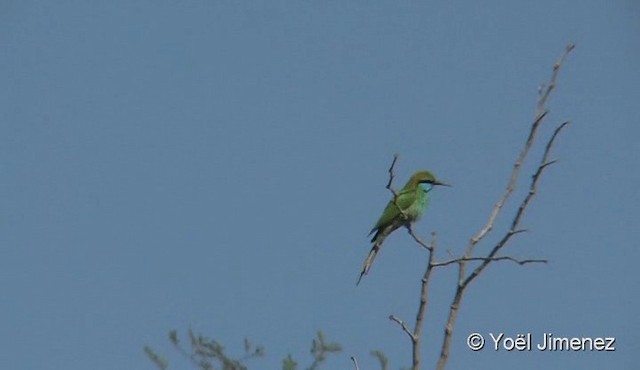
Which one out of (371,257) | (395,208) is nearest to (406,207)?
(395,208)

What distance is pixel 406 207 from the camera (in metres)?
6.36

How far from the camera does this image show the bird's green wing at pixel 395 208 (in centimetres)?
611

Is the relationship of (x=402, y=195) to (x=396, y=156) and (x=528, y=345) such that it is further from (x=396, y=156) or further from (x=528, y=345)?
(x=396, y=156)

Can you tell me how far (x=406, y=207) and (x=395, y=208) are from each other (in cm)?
14

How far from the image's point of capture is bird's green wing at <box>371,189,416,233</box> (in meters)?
6.11

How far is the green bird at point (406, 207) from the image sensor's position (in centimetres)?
589

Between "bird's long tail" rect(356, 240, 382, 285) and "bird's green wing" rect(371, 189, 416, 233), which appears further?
"bird's green wing" rect(371, 189, 416, 233)

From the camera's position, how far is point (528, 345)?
442 centimetres

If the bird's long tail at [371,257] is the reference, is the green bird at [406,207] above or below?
above

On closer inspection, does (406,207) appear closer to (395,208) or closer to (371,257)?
(395,208)

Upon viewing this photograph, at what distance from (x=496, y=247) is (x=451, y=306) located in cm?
26

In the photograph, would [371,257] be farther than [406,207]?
No

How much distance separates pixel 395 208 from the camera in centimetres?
625

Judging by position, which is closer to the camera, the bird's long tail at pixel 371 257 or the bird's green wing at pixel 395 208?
the bird's long tail at pixel 371 257
